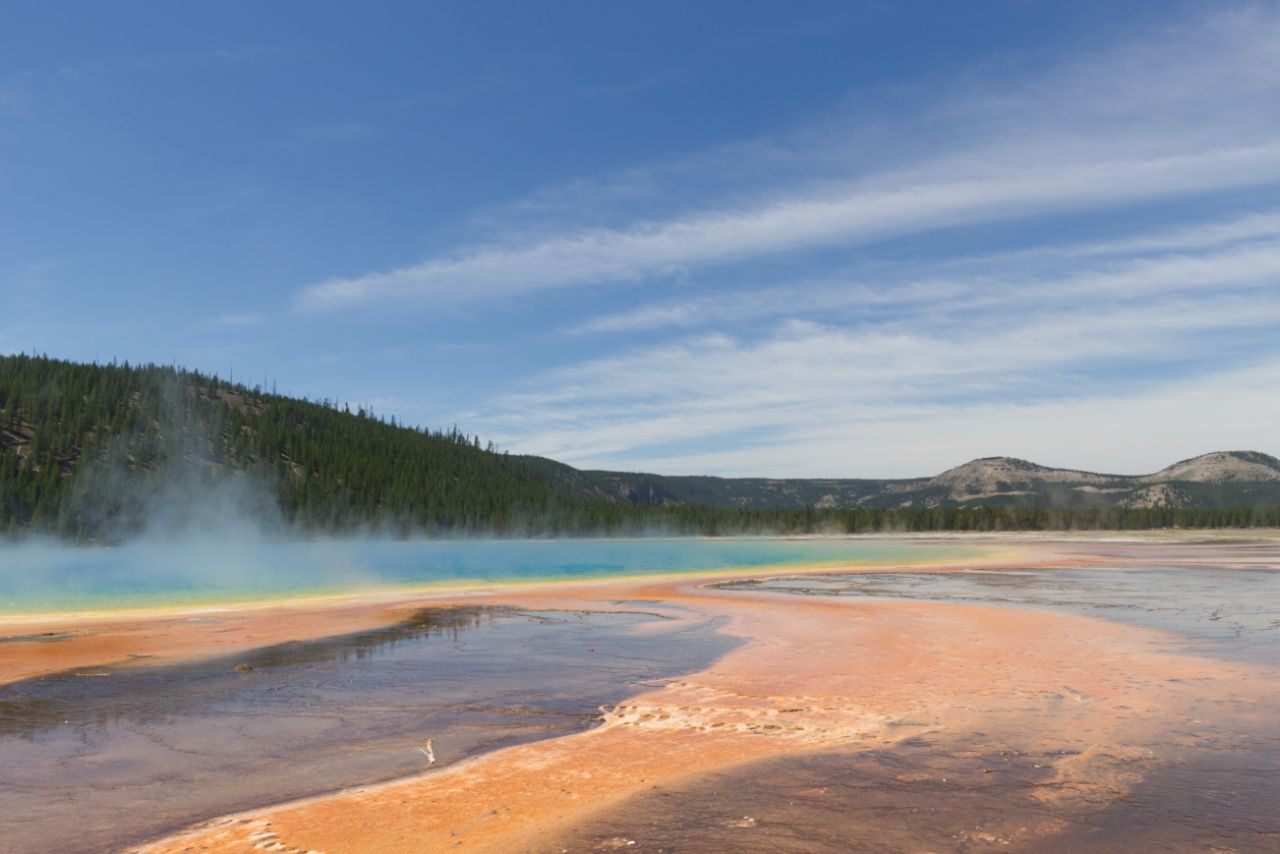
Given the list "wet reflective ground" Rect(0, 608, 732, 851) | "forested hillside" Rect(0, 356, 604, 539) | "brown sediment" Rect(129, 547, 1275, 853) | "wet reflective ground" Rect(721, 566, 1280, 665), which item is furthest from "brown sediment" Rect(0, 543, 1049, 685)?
"forested hillside" Rect(0, 356, 604, 539)

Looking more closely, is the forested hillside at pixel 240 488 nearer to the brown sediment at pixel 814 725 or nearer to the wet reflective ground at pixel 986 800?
the brown sediment at pixel 814 725

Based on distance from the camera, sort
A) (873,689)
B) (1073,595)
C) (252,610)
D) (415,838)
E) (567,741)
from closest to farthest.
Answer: (415,838) → (567,741) → (873,689) → (252,610) → (1073,595)

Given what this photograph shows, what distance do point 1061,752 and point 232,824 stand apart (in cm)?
994

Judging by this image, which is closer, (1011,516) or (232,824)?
(232,824)

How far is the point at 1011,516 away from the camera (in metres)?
172

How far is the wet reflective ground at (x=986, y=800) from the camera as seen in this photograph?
7.76 meters

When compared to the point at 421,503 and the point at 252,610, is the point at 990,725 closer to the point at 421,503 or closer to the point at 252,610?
the point at 252,610

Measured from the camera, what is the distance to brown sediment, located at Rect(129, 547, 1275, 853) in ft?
27.7

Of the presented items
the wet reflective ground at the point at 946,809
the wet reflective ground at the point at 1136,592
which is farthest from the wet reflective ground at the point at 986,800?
the wet reflective ground at the point at 1136,592

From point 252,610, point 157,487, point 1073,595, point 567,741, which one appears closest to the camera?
point 567,741

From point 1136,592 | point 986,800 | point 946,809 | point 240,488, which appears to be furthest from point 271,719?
point 240,488

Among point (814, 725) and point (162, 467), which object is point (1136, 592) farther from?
point (162, 467)

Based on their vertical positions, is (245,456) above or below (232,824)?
above

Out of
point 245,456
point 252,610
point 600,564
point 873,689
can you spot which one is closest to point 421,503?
point 245,456
